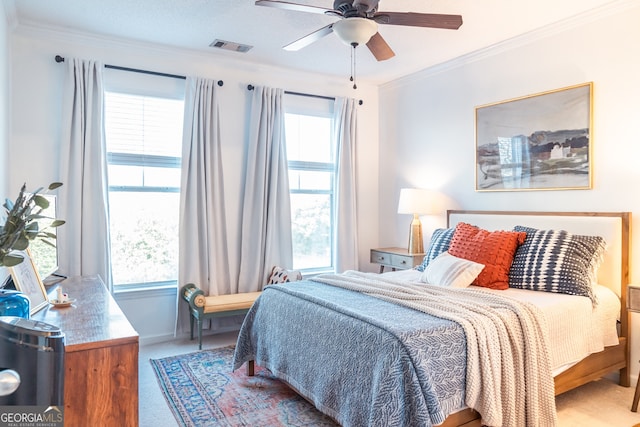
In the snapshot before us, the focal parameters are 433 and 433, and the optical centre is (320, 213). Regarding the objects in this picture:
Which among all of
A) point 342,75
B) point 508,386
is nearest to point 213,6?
point 342,75

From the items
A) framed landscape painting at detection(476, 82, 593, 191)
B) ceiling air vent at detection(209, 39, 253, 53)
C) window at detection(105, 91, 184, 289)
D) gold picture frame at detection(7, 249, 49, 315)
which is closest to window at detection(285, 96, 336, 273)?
ceiling air vent at detection(209, 39, 253, 53)

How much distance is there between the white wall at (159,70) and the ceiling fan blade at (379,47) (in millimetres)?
1755

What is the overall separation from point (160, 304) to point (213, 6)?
8.74 feet

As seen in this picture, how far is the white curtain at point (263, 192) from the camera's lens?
439 centimetres

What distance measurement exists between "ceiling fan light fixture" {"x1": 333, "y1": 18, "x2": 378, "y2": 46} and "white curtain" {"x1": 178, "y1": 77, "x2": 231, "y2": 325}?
6.66 feet

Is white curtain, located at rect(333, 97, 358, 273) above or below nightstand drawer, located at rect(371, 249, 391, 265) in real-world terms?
above

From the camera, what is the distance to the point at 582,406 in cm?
279

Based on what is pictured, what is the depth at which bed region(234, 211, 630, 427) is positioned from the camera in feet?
6.53

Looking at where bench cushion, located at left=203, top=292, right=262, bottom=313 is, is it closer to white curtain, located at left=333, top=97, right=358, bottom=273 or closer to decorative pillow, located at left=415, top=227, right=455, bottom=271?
white curtain, located at left=333, top=97, right=358, bottom=273

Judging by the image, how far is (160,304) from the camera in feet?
13.5

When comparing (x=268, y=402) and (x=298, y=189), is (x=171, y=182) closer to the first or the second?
(x=298, y=189)

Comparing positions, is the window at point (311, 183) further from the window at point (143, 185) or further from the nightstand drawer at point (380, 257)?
the window at point (143, 185)

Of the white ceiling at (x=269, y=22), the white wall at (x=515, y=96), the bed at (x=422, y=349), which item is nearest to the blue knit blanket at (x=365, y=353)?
the bed at (x=422, y=349)

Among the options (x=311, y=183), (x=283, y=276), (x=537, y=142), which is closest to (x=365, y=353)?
(x=283, y=276)
